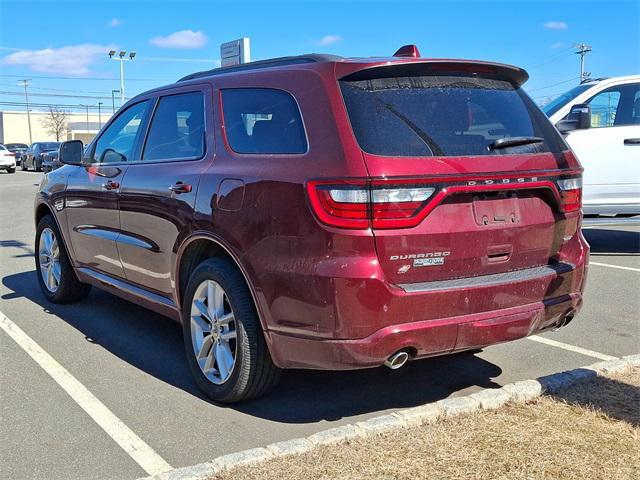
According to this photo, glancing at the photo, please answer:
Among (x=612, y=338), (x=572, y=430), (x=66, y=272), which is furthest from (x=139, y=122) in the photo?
(x=612, y=338)

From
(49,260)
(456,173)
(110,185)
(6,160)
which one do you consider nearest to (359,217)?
(456,173)

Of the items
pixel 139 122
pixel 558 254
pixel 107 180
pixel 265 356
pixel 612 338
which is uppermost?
pixel 139 122

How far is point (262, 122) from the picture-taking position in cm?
391

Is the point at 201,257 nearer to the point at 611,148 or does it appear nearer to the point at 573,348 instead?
the point at 573,348

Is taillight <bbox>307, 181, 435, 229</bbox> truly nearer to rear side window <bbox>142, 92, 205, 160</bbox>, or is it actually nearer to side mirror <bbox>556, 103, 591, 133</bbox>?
rear side window <bbox>142, 92, 205, 160</bbox>

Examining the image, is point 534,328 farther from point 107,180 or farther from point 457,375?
point 107,180

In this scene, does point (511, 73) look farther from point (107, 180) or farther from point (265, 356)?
point (107, 180)

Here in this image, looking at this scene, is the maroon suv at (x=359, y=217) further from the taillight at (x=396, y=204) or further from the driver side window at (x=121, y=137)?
the driver side window at (x=121, y=137)

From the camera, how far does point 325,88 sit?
353 centimetres

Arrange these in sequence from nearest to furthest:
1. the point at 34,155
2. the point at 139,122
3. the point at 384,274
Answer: the point at 384,274
the point at 139,122
the point at 34,155

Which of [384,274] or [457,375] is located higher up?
[384,274]

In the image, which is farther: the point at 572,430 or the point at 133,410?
the point at 133,410

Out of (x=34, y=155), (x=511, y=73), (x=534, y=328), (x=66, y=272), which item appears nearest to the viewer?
(x=534, y=328)

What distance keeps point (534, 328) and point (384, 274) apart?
1.05 meters
